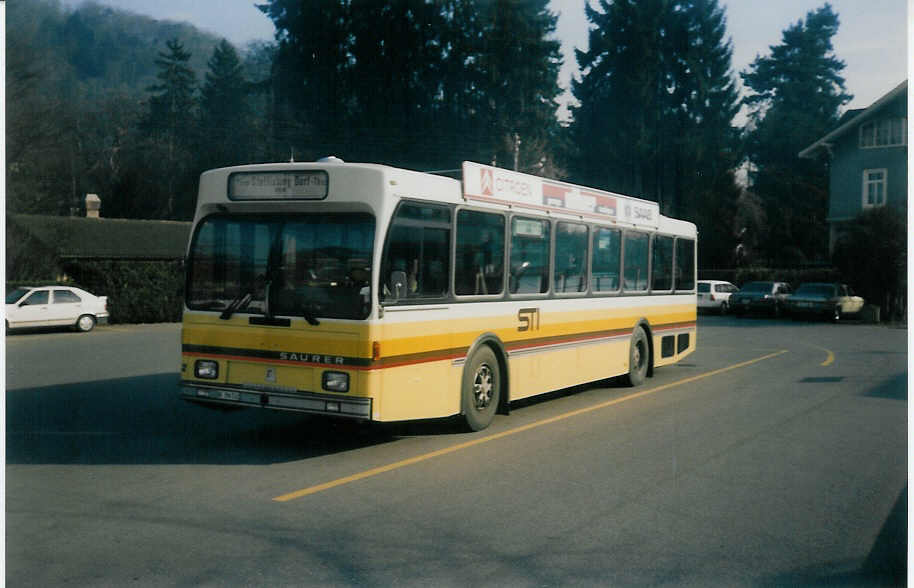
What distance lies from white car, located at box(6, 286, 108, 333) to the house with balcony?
29.7 meters

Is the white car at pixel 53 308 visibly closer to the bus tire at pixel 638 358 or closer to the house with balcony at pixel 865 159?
the bus tire at pixel 638 358

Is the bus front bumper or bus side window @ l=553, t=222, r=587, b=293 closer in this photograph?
the bus front bumper

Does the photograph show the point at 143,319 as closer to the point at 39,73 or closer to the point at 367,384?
the point at 39,73

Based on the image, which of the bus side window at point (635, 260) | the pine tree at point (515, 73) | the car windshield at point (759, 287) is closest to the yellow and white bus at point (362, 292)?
the bus side window at point (635, 260)

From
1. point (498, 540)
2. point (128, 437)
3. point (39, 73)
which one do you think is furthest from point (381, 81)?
point (498, 540)

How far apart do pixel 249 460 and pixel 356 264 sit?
201 cm

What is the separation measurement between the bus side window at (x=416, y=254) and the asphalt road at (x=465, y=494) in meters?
1.55

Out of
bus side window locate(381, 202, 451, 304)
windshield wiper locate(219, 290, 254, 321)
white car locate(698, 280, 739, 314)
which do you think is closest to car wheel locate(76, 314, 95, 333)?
windshield wiper locate(219, 290, 254, 321)

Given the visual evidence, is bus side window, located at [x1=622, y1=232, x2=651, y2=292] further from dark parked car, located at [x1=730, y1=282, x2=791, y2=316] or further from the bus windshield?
dark parked car, located at [x1=730, y1=282, x2=791, y2=316]

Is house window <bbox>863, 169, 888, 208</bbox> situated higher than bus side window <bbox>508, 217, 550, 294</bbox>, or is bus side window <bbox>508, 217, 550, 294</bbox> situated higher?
house window <bbox>863, 169, 888, 208</bbox>

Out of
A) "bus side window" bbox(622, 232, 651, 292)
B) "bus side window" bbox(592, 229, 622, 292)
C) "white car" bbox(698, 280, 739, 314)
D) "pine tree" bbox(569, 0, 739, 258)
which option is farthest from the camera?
"white car" bbox(698, 280, 739, 314)

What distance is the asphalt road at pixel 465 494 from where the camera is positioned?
5.21 m

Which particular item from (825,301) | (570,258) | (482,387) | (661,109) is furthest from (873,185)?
(482,387)

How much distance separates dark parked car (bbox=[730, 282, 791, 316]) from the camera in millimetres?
36344
